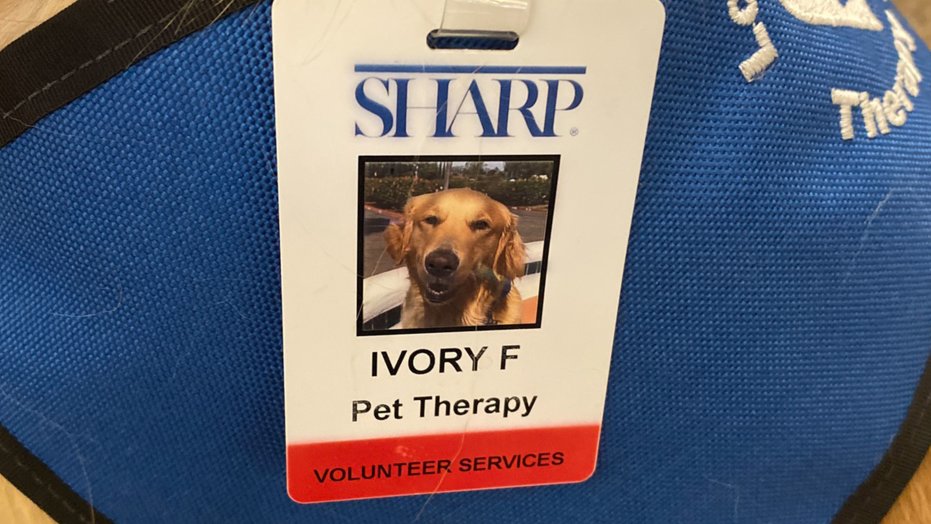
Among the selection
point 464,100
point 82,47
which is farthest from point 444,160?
point 82,47

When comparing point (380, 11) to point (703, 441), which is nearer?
point (380, 11)

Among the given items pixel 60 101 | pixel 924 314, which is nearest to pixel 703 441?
pixel 924 314

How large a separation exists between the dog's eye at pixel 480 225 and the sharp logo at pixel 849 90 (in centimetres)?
13

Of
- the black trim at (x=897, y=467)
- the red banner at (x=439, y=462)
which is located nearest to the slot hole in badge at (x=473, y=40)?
the red banner at (x=439, y=462)

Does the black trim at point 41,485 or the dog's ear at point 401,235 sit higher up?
the dog's ear at point 401,235

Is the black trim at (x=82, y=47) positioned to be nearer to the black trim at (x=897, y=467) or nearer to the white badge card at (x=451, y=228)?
the white badge card at (x=451, y=228)

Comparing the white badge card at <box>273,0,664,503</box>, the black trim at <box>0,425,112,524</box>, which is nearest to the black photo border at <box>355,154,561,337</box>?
the white badge card at <box>273,0,664,503</box>

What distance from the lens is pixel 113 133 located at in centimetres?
36

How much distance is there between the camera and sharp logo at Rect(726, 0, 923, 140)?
38cm

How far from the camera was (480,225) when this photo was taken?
1.26 feet

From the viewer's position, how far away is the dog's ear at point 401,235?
1.23ft

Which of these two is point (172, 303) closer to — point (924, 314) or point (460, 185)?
point (460, 185)

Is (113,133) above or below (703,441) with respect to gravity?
above

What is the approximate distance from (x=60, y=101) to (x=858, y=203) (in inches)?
14.2
